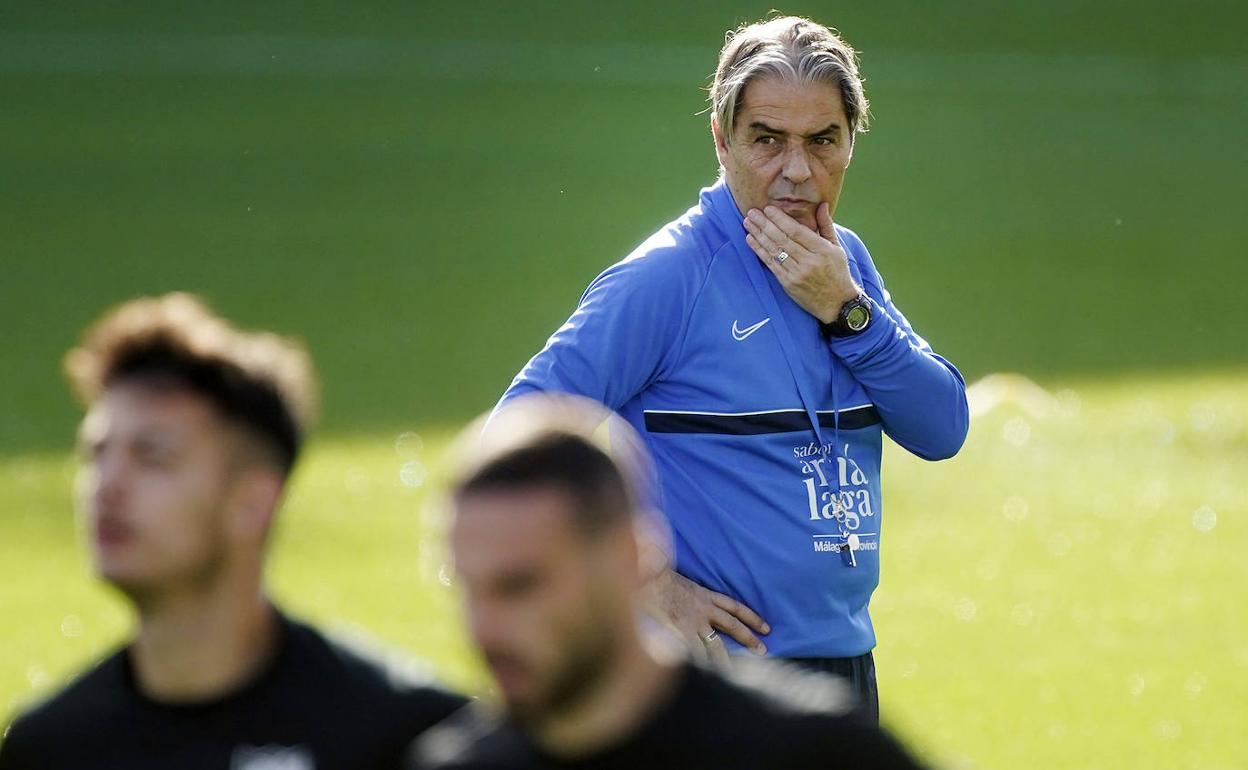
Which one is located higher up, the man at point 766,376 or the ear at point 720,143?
the ear at point 720,143

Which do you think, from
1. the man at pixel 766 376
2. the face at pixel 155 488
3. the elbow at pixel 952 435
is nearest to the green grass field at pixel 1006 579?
the elbow at pixel 952 435

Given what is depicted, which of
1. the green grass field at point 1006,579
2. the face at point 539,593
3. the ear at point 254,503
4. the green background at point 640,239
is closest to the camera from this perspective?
the face at point 539,593

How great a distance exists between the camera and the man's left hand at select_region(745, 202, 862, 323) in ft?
15.4

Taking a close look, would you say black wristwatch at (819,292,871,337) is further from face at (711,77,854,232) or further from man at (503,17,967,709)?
face at (711,77,854,232)

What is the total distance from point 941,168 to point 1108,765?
16.7m

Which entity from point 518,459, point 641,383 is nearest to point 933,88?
point 641,383

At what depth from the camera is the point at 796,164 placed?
477 centimetres

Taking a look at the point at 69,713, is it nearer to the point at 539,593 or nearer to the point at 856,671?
the point at 539,593

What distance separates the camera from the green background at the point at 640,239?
10.7m

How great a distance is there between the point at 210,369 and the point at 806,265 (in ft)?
5.29

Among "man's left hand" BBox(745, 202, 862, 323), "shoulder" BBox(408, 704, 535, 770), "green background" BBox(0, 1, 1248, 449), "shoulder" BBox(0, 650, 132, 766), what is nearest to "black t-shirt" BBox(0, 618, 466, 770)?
"shoulder" BBox(0, 650, 132, 766)

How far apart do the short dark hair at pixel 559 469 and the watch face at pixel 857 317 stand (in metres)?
1.67

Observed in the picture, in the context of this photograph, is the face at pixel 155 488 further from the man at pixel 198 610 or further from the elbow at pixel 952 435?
the elbow at pixel 952 435

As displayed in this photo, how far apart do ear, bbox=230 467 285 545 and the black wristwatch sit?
1.60 m
